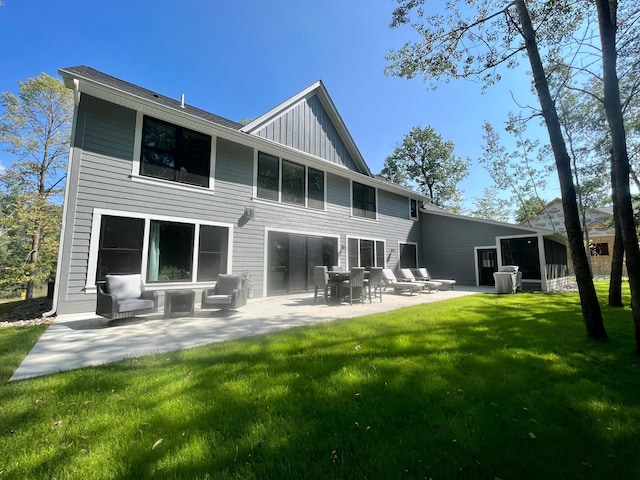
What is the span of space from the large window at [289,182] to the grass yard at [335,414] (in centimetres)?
694

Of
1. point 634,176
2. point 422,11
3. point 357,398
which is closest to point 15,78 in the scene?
point 422,11

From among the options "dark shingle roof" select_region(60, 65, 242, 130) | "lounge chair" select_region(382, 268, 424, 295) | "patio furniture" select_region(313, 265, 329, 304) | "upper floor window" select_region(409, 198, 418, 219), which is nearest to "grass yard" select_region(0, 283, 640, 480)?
"patio furniture" select_region(313, 265, 329, 304)

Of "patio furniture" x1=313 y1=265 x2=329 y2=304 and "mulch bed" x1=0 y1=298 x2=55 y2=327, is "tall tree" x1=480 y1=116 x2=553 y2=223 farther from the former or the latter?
"mulch bed" x1=0 y1=298 x2=55 y2=327

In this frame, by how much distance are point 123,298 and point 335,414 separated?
17.9ft

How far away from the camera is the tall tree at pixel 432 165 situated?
29.6 metres

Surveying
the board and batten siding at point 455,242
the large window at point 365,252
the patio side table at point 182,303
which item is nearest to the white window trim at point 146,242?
the patio side table at point 182,303

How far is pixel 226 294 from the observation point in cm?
705

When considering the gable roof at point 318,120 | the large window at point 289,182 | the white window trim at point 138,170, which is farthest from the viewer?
the gable roof at point 318,120

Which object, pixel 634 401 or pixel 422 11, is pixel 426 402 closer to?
pixel 634 401

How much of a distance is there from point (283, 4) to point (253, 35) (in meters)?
1.81

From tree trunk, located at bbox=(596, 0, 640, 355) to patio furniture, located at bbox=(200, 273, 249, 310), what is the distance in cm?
688

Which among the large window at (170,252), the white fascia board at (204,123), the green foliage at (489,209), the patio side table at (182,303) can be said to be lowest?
the patio side table at (182,303)

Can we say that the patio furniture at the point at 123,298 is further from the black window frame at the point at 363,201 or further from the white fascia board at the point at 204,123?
the black window frame at the point at 363,201

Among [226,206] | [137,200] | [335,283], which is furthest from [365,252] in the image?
[137,200]
